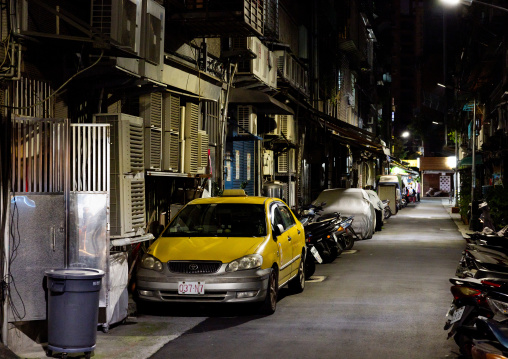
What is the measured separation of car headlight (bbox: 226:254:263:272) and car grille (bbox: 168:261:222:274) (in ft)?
0.57

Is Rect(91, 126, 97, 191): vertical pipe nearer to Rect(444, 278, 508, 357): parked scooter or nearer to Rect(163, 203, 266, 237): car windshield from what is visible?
Rect(163, 203, 266, 237): car windshield

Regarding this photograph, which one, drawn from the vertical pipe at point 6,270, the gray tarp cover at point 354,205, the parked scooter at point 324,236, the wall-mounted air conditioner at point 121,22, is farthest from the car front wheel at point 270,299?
the gray tarp cover at point 354,205

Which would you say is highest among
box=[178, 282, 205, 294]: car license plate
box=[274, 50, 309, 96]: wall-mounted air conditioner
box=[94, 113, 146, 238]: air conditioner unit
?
box=[274, 50, 309, 96]: wall-mounted air conditioner

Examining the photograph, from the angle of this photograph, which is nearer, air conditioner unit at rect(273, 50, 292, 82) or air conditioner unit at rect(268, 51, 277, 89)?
air conditioner unit at rect(268, 51, 277, 89)

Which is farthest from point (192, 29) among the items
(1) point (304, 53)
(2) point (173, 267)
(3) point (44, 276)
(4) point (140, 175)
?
(1) point (304, 53)

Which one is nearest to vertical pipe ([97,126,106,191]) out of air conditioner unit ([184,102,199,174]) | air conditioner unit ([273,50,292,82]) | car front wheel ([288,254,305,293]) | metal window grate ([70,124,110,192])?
metal window grate ([70,124,110,192])

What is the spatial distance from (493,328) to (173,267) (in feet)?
17.0

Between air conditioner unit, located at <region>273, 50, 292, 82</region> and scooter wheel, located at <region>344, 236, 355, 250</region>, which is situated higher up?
air conditioner unit, located at <region>273, 50, 292, 82</region>

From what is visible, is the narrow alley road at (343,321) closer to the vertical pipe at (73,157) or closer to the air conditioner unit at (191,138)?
the vertical pipe at (73,157)

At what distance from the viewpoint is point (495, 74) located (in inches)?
1596

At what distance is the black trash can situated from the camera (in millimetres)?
8234

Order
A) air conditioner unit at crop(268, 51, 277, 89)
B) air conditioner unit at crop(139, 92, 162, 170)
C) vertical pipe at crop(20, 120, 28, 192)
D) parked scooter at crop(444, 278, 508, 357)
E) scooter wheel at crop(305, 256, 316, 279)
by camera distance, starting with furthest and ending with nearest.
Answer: air conditioner unit at crop(268, 51, 277, 89) → scooter wheel at crop(305, 256, 316, 279) → air conditioner unit at crop(139, 92, 162, 170) → vertical pipe at crop(20, 120, 28, 192) → parked scooter at crop(444, 278, 508, 357)

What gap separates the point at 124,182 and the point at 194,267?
5.54 ft

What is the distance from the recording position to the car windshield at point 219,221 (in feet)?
40.2
